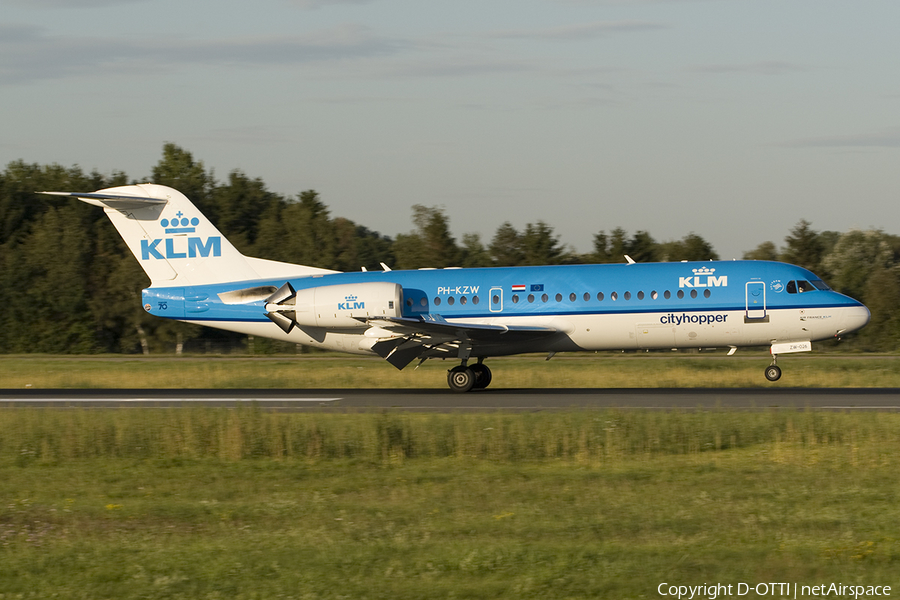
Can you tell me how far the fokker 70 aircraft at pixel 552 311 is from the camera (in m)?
24.8

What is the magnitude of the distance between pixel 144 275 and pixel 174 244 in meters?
38.1

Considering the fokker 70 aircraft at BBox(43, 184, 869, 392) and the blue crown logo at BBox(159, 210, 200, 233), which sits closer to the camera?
the fokker 70 aircraft at BBox(43, 184, 869, 392)

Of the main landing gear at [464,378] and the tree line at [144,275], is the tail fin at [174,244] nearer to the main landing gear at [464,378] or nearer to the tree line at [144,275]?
the main landing gear at [464,378]

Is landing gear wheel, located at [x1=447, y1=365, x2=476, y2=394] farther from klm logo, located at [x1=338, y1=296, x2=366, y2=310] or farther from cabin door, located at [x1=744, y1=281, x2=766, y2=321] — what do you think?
cabin door, located at [x1=744, y1=281, x2=766, y2=321]

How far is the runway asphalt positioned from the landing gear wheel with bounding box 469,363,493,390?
0.36 m

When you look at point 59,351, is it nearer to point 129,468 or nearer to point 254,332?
point 254,332

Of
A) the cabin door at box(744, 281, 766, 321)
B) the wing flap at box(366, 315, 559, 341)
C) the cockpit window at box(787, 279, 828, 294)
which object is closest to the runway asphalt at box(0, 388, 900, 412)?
the wing flap at box(366, 315, 559, 341)

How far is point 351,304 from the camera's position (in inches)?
1005

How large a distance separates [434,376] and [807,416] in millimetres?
17339

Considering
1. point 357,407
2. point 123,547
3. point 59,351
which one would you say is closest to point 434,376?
point 357,407

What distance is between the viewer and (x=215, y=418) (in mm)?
17656

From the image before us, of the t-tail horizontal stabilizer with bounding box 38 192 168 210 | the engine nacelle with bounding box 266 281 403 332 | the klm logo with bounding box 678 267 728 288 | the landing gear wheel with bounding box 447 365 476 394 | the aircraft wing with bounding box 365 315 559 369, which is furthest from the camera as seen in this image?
the t-tail horizontal stabilizer with bounding box 38 192 168 210

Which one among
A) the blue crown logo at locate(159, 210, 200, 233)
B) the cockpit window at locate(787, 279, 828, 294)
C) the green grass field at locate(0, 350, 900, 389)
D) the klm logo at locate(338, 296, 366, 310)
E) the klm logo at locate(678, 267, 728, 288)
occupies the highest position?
the blue crown logo at locate(159, 210, 200, 233)

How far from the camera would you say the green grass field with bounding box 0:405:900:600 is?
8.15m
